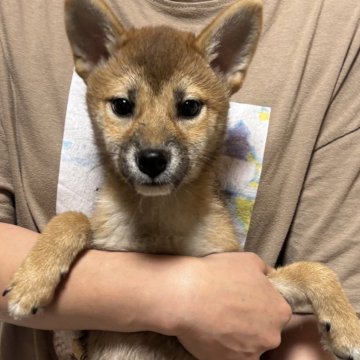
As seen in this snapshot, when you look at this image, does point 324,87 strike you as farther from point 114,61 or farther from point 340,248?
point 114,61

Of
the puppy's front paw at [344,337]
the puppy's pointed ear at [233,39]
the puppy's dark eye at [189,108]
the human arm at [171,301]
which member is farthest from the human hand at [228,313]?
the puppy's pointed ear at [233,39]

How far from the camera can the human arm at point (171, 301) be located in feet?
3.37

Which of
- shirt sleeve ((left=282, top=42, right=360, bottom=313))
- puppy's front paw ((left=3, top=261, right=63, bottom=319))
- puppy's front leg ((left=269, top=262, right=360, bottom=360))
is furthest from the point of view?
shirt sleeve ((left=282, top=42, right=360, bottom=313))

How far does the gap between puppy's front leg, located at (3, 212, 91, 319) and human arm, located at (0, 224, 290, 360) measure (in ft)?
0.11

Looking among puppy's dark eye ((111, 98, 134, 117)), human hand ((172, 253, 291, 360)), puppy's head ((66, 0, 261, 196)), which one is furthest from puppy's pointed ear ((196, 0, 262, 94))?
human hand ((172, 253, 291, 360))

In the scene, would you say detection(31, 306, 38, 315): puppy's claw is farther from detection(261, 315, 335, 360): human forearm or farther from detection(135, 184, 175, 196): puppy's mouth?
detection(261, 315, 335, 360): human forearm

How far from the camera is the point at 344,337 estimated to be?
3.64ft

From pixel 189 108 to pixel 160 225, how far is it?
29cm

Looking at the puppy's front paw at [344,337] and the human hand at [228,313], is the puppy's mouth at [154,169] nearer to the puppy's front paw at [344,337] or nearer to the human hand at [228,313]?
the human hand at [228,313]

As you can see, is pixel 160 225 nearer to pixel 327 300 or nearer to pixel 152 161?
pixel 152 161

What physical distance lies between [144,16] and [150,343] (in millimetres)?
832

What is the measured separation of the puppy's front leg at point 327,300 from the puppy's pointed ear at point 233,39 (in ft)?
1.60

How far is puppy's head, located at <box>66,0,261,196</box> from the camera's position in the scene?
3.50 feet

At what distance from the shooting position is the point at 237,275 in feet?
3.58
